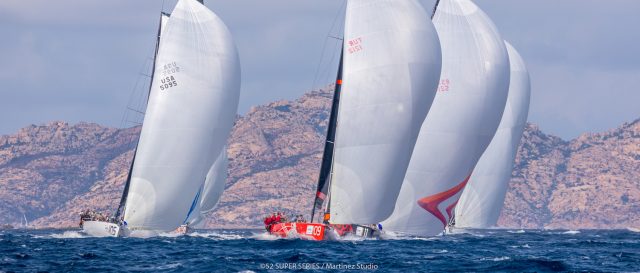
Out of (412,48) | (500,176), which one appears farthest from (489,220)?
(412,48)

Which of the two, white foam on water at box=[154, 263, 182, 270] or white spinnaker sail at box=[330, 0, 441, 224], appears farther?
white spinnaker sail at box=[330, 0, 441, 224]

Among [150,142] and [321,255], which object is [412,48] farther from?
[150,142]

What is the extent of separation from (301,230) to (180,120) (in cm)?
940

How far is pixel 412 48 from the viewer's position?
61781mm

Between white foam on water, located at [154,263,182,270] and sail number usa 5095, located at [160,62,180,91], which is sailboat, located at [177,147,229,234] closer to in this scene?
sail number usa 5095, located at [160,62,180,91]

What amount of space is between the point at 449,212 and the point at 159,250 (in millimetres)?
17342

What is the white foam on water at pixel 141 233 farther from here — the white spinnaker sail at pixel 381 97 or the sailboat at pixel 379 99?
the white spinnaker sail at pixel 381 97

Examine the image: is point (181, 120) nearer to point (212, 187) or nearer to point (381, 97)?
point (381, 97)

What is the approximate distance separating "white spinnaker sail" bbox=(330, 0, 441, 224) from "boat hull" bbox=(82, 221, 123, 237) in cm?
1543

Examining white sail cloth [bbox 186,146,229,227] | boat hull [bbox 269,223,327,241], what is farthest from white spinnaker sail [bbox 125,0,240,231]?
white sail cloth [bbox 186,146,229,227]

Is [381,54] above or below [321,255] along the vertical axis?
above

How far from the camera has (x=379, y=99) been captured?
61281 millimetres

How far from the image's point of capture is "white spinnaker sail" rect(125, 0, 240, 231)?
68.2m

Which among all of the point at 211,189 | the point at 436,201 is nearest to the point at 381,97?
the point at 436,201
